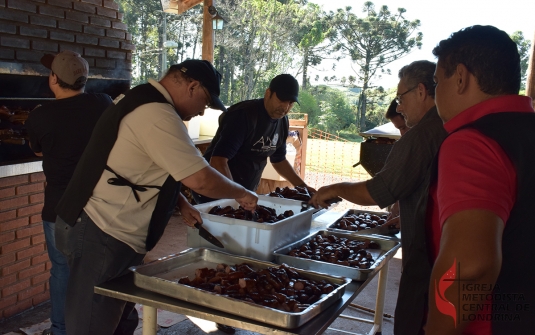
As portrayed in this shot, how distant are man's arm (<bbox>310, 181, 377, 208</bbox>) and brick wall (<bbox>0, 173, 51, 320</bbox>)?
101 inches

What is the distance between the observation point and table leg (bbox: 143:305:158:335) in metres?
2.10

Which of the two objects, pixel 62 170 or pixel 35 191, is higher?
pixel 62 170

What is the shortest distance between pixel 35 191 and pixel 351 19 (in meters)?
24.0

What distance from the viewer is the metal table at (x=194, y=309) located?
5.76 ft

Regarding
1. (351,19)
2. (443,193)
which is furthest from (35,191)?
(351,19)

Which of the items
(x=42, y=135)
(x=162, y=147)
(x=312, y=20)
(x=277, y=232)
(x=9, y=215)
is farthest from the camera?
(x=312, y=20)

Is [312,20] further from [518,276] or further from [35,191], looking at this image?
[518,276]

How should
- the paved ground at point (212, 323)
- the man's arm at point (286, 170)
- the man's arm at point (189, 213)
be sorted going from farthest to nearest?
1. the man's arm at point (286, 170)
2. the paved ground at point (212, 323)
3. the man's arm at point (189, 213)

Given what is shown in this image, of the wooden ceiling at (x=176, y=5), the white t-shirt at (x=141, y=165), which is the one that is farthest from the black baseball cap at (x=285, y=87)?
the wooden ceiling at (x=176, y=5)

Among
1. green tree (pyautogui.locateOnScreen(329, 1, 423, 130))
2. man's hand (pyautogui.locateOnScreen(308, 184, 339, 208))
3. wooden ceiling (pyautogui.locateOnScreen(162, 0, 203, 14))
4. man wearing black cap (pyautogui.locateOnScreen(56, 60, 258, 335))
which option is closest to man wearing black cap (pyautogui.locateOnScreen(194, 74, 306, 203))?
man's hand (pyautogui.locateOnScreen(308, 184, 339, 208))

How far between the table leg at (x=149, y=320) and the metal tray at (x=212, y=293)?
0.13 m

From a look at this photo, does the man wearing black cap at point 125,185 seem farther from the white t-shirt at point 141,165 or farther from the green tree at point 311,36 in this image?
the green tree at point 311,36

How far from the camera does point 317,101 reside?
25156 mm

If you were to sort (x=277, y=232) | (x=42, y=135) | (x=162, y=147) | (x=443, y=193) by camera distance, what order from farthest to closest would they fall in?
(x=42, y=135), (x=277, y=232), (x=162, y=147), (x=443, y=193)
